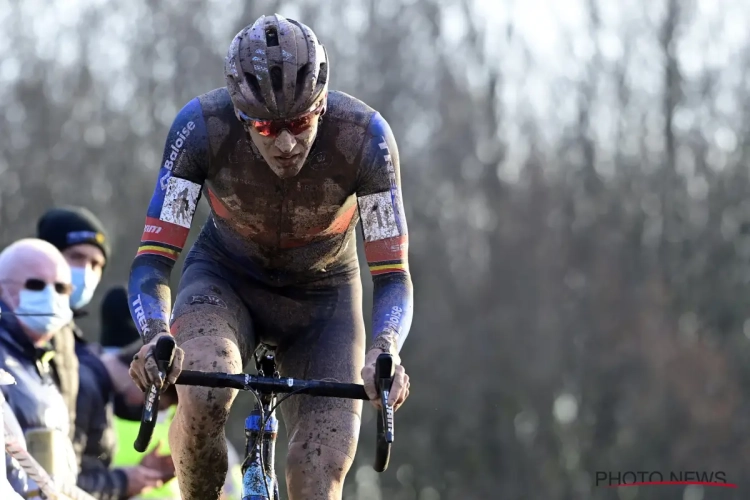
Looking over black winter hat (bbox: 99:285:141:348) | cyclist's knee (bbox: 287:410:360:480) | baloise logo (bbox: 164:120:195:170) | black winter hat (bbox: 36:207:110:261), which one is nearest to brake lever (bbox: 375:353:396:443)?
cyclist's knee (bbox: 287:410:360:480)

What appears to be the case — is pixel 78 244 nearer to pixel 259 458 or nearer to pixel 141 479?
pixel 141 479

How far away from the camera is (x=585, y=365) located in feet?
105

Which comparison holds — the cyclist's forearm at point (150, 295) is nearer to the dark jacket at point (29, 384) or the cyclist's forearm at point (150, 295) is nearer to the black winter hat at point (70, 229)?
the dark jacket at point (29, 384)

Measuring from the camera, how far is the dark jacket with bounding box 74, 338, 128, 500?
932 centimetres

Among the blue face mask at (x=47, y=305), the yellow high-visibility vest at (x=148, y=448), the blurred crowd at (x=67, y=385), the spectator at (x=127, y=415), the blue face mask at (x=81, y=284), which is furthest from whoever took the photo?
the blue face mask at (x=81, y=284)

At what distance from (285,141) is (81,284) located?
452 cm

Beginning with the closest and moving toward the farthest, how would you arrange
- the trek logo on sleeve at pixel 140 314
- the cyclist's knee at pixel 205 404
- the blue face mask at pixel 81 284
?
the trek logo on sleeve at pixel 140 314 < the cyclist's knee at pixel 205 404 < the blue face mask at pixel 81 284

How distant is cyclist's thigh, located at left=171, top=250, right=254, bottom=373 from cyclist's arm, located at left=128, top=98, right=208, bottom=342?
24cm

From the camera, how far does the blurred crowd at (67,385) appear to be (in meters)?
8.28

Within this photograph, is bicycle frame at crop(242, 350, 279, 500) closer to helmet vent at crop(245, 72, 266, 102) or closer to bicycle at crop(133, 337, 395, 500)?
bicycle at crop(133, 337, 395, 500)

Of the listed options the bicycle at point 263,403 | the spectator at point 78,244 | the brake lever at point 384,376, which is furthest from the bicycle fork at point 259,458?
the spectator at point 78,244

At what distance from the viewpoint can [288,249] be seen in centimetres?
698

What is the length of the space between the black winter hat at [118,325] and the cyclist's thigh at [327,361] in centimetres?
441

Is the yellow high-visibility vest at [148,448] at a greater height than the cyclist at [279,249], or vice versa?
the cyclist at [279,249]
